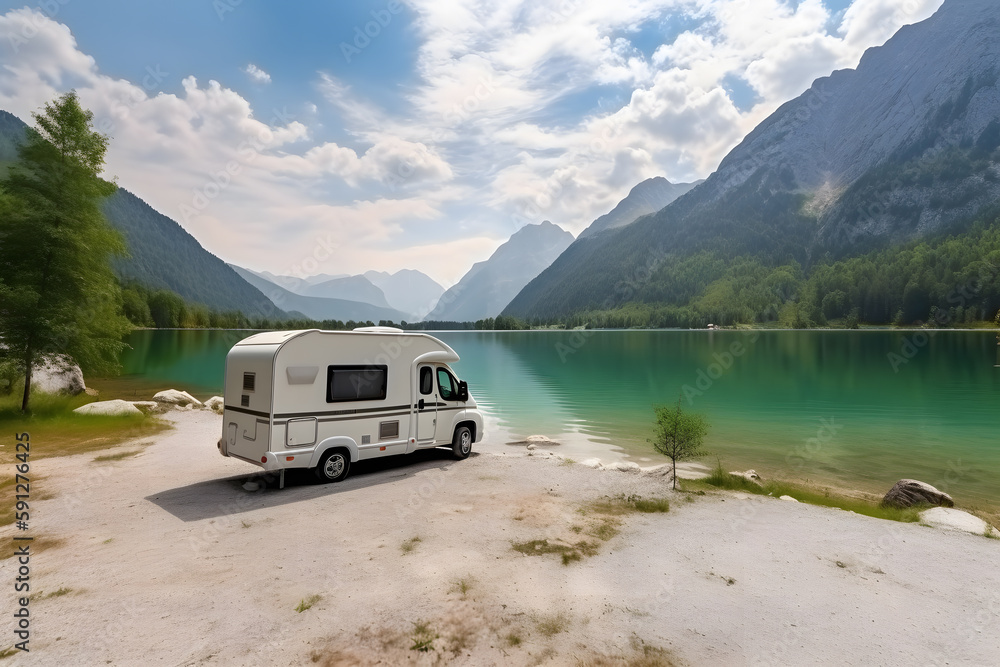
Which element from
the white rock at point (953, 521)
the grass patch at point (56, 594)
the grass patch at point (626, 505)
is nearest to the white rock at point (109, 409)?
the grass patch at point (56, 594)

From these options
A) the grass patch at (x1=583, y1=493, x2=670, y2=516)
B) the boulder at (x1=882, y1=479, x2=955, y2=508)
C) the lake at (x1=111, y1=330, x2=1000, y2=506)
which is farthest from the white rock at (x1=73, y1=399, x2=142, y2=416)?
the boulder at (x1=882, y1=479, x2=955, y2=508)

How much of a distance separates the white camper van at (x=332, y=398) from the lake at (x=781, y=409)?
900cm

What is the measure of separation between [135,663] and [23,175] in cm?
2213

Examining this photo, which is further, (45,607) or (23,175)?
(23,175)

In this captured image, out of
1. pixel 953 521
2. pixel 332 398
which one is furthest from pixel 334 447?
pixel 953 521

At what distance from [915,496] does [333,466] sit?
1614 centimetres

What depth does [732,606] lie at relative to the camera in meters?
6.86

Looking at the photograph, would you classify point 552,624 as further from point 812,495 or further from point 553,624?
point 812,495

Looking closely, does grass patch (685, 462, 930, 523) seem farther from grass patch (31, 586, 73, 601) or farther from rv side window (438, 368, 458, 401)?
grass patch (31, 586, 73, 601)

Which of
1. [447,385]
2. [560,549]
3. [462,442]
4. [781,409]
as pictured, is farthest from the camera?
[781,409]

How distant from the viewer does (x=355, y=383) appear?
13.0 m

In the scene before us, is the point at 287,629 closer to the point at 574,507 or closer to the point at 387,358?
the point at 574,507

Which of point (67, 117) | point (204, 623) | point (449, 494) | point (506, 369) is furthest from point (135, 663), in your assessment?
point (506, 369)

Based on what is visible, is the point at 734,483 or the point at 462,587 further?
the point at 734,483
